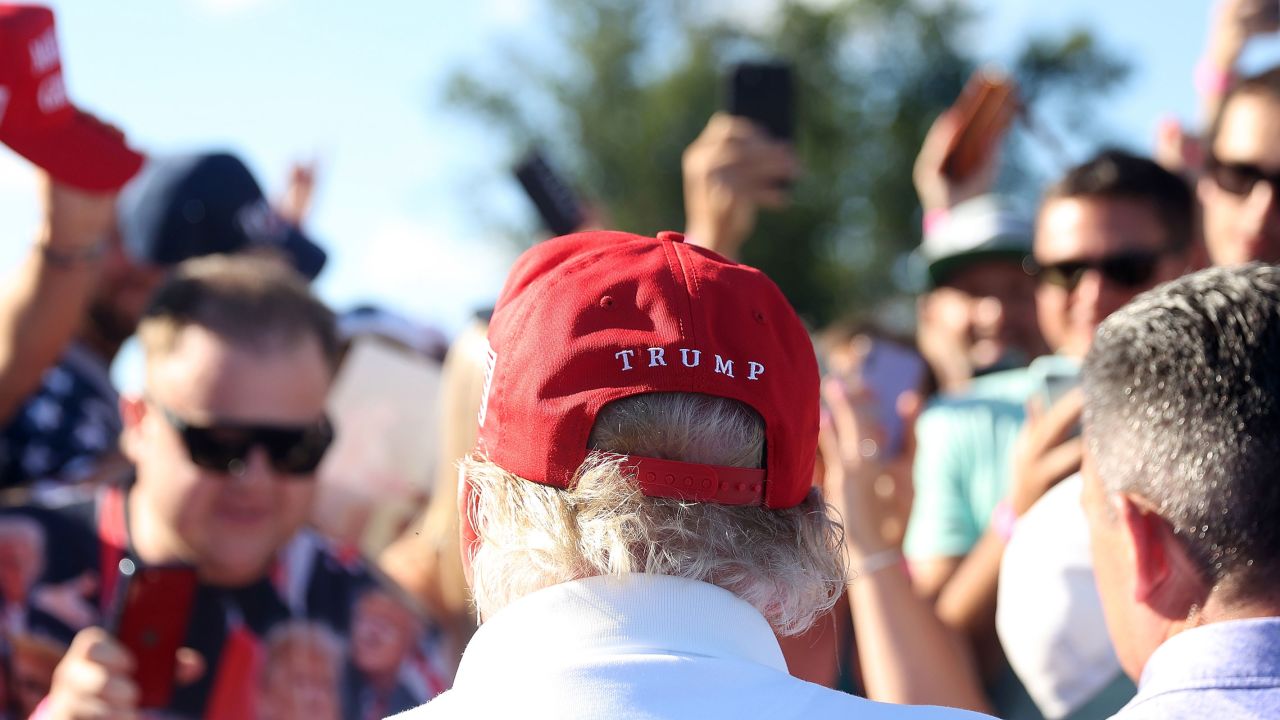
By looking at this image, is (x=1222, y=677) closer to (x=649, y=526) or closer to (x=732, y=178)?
(x=649, y=526)

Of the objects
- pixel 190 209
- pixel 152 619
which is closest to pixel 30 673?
pixel 152 619

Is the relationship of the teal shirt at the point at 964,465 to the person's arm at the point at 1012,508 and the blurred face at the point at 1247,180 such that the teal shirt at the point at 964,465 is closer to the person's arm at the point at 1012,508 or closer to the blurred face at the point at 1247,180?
the person's arm at the point at 1012,508

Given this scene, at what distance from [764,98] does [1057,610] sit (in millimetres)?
2255

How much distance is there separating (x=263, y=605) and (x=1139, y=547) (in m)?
2.01

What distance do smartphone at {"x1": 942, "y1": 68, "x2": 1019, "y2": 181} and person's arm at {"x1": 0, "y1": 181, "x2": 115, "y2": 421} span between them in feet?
9.70

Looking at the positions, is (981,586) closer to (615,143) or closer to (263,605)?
(263,605)

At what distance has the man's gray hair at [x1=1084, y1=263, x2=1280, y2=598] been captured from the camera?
152 cm

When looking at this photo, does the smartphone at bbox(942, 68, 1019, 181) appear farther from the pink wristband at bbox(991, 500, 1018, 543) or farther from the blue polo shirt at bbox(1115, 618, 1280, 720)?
the blue polo shirt at bbox(1115, 618, 1280, 720)

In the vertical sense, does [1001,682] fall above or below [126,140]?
below

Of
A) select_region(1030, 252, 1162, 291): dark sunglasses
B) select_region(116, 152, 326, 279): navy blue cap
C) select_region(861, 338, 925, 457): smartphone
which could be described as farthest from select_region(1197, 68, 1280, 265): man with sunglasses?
select_region(116, 152, 326, 279): navy blue cap

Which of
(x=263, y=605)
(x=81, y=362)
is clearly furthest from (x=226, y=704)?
(x=81, y=362)

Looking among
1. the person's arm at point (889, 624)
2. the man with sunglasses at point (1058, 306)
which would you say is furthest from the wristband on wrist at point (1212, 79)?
the person's arm at point (889, 624)

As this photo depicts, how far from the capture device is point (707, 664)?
1.31 metres

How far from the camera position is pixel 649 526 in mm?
1412
